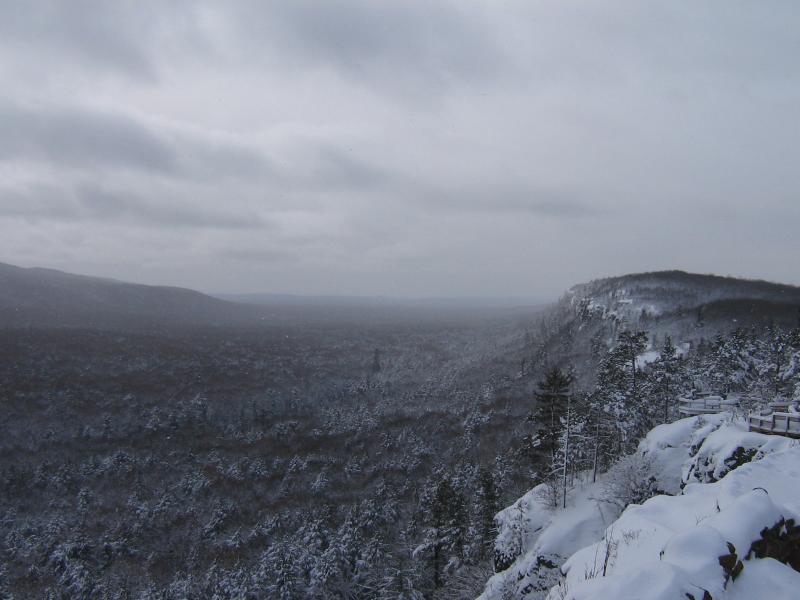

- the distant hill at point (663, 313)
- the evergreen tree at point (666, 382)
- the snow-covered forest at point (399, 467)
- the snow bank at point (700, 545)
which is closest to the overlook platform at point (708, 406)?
the snow-covered forest at point (399, 467)

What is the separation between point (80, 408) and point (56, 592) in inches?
2285

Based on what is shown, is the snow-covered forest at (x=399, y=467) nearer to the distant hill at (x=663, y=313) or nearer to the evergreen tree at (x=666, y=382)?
the evergreen tree at (x=666, y=382)

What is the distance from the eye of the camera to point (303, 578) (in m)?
43.6

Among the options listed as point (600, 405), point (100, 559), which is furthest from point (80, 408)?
point (600, 405)

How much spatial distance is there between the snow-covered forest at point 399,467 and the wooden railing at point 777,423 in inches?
118

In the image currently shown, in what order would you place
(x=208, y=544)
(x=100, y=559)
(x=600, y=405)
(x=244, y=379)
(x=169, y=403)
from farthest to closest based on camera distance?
1. (x=244, y=379)
2. (x=169, y=403)
3. (x=208, y=544)
4. (x=100, y=559)
5. (x=600, y=405)

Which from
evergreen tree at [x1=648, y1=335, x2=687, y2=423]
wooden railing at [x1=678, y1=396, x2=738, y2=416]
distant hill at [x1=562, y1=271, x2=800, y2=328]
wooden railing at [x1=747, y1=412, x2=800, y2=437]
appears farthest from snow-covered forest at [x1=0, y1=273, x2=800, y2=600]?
wooden railing at [x1=747, y1=412, x2=800, y2=437]

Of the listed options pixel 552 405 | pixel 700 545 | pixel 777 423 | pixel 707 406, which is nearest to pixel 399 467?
pixel 552 405

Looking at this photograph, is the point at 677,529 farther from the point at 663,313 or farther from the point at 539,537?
the point at 663,313

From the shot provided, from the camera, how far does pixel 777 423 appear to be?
23.8 meters

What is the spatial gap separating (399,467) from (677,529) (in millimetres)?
69459

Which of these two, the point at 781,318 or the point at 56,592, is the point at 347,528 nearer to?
the point at 56,592

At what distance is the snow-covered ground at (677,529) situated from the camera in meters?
9.57

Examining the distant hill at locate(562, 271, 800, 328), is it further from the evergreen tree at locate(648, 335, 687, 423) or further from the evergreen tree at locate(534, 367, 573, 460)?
the evergreen tree at locate(534, 367, 573, 460)
